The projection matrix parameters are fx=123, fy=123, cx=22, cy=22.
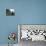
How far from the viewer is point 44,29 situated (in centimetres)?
292

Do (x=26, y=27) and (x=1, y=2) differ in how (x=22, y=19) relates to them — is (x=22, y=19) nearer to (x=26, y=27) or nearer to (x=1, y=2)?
(x=26, y=27)

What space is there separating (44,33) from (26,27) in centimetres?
45

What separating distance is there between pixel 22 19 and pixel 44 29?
59 centimetres

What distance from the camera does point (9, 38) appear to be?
116 inches

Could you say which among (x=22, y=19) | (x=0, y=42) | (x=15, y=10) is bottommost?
(x=0, y=42)

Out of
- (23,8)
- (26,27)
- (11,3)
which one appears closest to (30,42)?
(26,27)

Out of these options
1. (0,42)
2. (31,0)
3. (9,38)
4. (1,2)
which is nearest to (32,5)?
(31,0)

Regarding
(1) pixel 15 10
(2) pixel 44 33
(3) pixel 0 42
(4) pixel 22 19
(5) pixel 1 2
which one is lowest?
(3) pixel 0 42

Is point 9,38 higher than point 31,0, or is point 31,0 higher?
point 31,0

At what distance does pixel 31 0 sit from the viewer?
→ 9.93 ft

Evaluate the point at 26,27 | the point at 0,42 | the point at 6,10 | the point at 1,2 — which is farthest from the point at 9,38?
the point at 1,2

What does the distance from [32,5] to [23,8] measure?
23 cm

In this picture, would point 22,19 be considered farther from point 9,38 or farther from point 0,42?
point 0,42

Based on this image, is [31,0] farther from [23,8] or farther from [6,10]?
[6,10]
